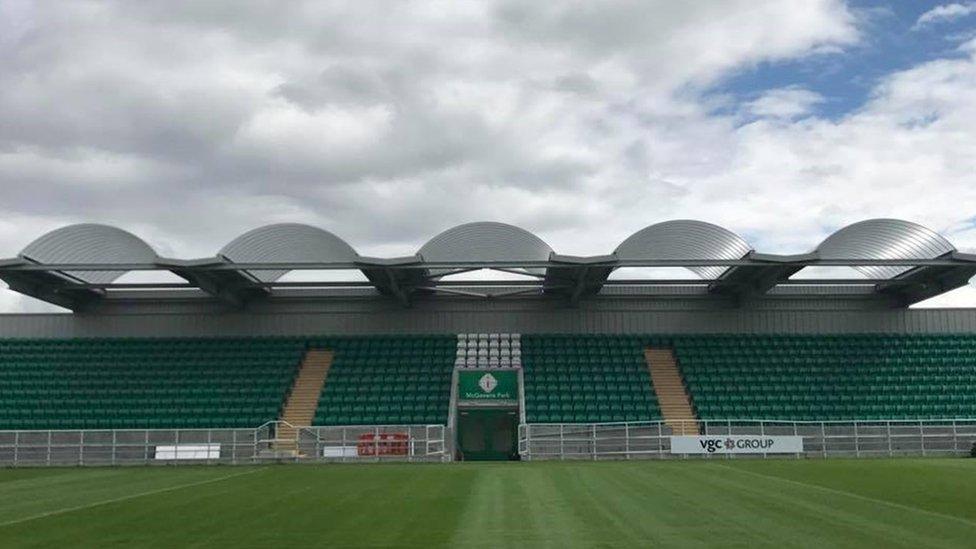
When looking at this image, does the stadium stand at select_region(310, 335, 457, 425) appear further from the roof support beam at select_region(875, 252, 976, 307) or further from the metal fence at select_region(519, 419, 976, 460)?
the roof support beam at select_region(875, 252, 976, 307)

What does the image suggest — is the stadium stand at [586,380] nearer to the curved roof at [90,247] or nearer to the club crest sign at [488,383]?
the club crest sign at [488,383]

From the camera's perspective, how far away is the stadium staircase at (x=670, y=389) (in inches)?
1403

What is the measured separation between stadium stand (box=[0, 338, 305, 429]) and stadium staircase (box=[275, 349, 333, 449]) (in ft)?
1.39

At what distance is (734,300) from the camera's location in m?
41.6

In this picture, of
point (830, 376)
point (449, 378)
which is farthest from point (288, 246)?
point (830, 376)

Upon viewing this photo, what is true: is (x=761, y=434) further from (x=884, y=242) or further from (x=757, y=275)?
(x=884, y=242)

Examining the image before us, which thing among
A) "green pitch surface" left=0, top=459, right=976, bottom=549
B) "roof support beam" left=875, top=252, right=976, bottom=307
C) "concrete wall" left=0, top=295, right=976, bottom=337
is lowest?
"green pitch surface" left=0, top=459, right=976, bottom=549

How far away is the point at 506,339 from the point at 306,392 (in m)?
8.81

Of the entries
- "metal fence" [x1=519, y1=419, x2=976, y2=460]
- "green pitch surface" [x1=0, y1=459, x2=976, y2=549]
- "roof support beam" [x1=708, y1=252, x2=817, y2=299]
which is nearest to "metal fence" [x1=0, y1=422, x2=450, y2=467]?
"metal fence" [x1=519, y1=419, x2=976, y2=460]

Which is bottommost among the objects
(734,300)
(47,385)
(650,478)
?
(650,478)

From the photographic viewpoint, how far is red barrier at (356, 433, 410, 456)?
30.2m

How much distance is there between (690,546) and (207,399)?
97.3 ft

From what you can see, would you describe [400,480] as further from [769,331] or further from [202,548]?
[769,331]

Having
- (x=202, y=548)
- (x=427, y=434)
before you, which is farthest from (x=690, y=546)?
(x=427, y=434)
